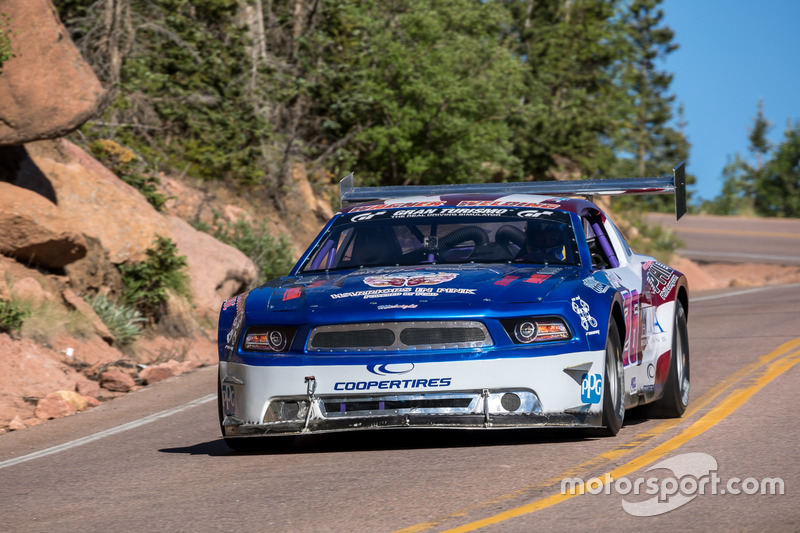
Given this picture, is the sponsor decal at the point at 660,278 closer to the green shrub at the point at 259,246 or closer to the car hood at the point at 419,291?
the car hood at the point at 419,291

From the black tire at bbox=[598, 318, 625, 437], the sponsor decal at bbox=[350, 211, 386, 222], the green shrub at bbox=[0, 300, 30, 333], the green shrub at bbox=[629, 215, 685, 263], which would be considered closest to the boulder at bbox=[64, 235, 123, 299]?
the green shrub at bbox=[0, 300, 30, 333]

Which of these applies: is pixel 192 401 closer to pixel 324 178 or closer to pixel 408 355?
pixel 408 355

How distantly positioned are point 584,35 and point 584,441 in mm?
30894

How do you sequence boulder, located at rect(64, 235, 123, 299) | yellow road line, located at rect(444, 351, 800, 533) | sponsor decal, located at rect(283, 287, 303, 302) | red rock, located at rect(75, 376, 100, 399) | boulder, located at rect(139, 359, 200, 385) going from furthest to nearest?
1. boulder, located at rect(64, 235, 123, 299)
2. boulder, located at rect(139, 359, 200, 385)
3. red rock, located at rect(75, 376, 100, 399)
4. sponsor decal, located at rect(283, 287, 303, 302)
5. yellow road line, located at rect(444, 351, 800, 533)

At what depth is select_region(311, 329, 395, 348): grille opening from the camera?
7.05m

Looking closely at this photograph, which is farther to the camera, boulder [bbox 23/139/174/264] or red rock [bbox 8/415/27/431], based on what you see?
boulder [bbox 23/139/174/264]

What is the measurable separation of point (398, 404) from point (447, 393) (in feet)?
0.94

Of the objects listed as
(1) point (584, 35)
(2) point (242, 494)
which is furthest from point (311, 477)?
(1) point (584, 35)

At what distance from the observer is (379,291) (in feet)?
23.9

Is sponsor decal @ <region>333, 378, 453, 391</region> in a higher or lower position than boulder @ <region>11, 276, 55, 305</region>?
higher

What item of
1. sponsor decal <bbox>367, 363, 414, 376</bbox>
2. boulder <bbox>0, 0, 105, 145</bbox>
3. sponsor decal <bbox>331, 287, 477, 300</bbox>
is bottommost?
sponsor decal <bbox>367, 363, 414, 376</bbox>

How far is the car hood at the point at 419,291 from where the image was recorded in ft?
23.1

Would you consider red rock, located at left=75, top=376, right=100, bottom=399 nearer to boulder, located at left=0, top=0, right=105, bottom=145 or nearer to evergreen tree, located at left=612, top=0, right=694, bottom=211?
boulder, located at left=0, top=0, right=105, bottom=145

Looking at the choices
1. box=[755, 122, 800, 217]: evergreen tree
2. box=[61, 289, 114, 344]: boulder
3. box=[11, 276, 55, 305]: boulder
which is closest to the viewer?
box=[11, 276, 55, 305]: boulder
